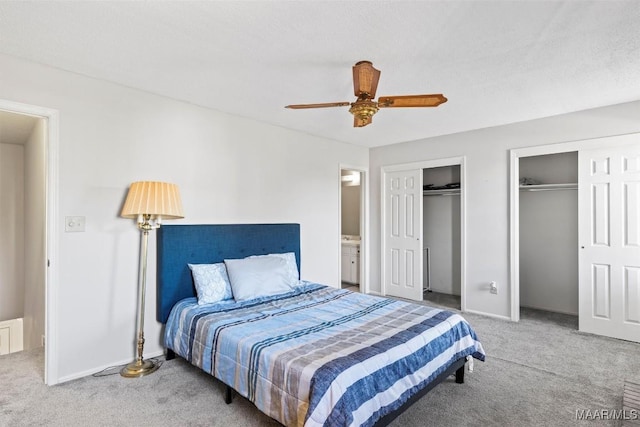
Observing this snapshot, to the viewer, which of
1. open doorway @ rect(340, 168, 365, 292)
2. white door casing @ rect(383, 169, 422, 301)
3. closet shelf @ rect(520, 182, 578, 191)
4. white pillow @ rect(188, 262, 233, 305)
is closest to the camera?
white pillow @ rect(188, 262, 233, 305)

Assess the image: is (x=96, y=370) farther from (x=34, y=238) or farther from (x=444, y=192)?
(x=444, y=192)

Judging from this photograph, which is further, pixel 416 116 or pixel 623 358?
pixel 416 116

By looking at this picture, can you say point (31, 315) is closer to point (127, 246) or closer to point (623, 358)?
point (127, 246)

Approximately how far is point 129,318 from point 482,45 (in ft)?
11.5

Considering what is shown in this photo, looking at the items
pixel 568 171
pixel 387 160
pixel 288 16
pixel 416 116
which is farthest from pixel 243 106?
pixel 568 171

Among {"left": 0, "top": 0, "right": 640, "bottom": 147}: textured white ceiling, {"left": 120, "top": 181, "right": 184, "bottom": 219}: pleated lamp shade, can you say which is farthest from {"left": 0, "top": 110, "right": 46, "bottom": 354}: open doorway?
{"left": 0, "top": 0, "right": 640, "bottom": 147}: textured white ceiling

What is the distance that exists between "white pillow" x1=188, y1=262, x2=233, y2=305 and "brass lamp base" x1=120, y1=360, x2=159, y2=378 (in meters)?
0.63

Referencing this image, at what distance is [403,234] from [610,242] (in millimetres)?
2429

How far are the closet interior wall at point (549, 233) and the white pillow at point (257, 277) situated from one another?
135 inches

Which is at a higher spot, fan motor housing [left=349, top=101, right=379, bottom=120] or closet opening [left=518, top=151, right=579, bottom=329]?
fan motor housing [left=349, top=101, right=379, bottom=120]

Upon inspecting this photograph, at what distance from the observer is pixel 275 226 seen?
4.08 metres

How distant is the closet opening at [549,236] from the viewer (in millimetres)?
4438

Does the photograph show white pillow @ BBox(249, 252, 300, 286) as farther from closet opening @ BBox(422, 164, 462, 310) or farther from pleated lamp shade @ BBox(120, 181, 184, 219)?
closet opening @ BBox(422, 164, 462, 310)

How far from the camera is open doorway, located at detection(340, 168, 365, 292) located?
5.64 meters
